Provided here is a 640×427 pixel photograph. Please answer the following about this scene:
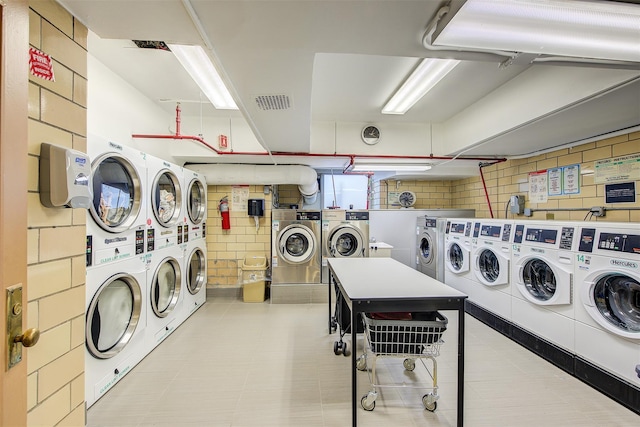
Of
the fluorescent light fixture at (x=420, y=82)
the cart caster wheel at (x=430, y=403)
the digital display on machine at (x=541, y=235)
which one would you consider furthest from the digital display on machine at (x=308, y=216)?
the cart caster wheel at (x=430, y=403)

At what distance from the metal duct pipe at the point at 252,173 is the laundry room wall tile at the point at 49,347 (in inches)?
118

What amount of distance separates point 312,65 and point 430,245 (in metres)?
3.68

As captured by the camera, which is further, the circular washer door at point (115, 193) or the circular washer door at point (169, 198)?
the circular washer door at point (169, 198)

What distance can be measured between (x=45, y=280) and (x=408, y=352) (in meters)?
2.01

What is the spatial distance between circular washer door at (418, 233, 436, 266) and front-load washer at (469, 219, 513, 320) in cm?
97

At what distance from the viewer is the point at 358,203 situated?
613cm

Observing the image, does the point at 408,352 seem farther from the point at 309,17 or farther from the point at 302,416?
the point at 309,17

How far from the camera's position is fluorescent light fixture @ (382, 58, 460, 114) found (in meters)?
1.94

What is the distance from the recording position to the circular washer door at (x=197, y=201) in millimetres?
3624

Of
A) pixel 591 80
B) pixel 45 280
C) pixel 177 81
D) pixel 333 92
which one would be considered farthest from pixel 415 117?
pixel 45 280

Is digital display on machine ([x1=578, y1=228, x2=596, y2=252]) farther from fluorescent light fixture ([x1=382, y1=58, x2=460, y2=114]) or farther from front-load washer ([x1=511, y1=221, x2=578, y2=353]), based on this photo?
fluorescent light fixture ([x1=382, y1=58, x2=460, y2=114])

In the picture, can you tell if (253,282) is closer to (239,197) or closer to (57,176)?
(239,197)

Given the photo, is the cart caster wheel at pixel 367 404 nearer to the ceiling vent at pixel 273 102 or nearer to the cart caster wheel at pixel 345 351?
the cart caster wheel at pixel 345 351

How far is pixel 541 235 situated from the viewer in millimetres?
2465
